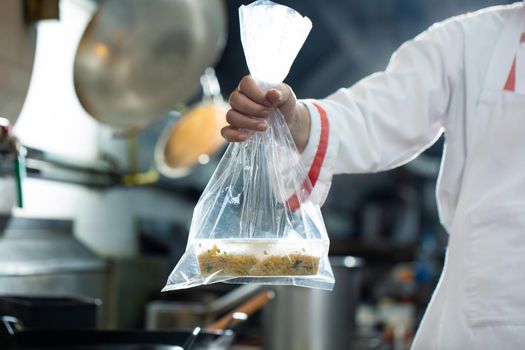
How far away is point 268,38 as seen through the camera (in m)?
1.04

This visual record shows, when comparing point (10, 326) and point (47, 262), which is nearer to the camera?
point (10, 326)

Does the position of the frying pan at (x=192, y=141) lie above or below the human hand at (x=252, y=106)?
above

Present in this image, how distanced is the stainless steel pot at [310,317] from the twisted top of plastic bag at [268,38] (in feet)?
4.04

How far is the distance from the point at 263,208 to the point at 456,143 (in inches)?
16.9

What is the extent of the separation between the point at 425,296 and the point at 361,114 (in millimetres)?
3704

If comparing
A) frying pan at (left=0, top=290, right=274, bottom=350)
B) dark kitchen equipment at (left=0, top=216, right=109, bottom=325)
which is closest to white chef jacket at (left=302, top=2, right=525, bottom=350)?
frying pan at (left=0, top=290, right=274, bottom=350)

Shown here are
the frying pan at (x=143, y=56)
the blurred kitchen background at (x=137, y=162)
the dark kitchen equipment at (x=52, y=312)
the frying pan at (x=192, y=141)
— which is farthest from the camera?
the frying pan at (x=192, y=141)

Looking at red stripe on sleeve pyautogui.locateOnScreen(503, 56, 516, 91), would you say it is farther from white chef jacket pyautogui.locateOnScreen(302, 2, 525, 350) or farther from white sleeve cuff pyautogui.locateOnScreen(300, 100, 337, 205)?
white sleeve cuff pyautogui.locateOnScreen(300, 100, 337, 205)

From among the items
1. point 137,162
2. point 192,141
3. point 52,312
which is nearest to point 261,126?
point 52,312

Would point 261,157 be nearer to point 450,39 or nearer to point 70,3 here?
point 450,39

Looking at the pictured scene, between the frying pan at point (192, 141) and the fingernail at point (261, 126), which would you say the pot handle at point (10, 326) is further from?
the frying pan at point (192, 141)

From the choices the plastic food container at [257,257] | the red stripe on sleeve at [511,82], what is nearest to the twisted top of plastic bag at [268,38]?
the plastic food container at [257,257]

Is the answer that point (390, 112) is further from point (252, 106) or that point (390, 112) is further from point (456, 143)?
point (252, 106)

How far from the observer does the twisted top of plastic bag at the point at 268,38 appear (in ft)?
3.40
